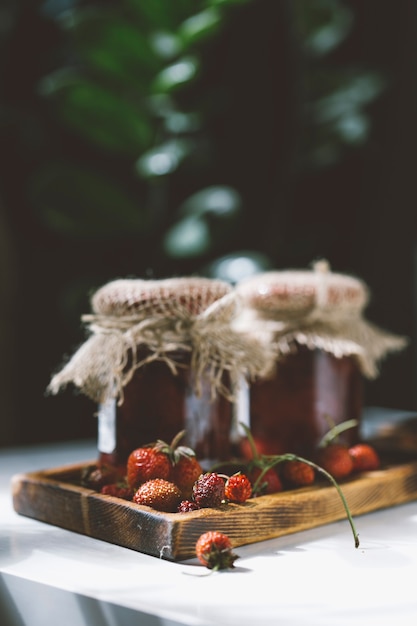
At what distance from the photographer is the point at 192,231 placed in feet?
A: 5.43

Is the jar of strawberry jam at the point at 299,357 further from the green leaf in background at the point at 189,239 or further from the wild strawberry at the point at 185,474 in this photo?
the green leaf in background at the point at 189,239

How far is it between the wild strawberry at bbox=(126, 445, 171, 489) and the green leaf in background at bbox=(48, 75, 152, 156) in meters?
0.99

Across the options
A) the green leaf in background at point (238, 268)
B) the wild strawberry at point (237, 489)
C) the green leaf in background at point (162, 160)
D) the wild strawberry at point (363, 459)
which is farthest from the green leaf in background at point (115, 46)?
the wild strawberry at point (237, 489)

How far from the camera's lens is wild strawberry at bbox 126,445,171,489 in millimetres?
834

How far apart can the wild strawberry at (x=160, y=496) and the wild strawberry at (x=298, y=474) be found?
0.19m

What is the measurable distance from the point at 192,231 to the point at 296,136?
0.52 m

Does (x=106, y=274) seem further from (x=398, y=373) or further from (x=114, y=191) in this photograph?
(x=398, y=373)

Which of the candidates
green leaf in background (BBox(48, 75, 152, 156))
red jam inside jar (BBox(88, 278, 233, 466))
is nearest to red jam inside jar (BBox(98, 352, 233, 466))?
red jam inside jar (BBox(88, 278, 233, 466))

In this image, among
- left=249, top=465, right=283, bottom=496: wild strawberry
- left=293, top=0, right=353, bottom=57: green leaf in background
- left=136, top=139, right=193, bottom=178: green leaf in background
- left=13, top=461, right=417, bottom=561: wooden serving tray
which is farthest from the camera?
left=293, top=0, right=353, bottom=57: green leaf in background

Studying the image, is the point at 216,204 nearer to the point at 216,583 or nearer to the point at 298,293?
the point at 298,293

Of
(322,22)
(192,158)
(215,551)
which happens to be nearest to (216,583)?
(215,551)

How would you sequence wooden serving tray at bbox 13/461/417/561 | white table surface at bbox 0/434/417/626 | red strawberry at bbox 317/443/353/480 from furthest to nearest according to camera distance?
red strawberry at bbox 317/443/353/480, wooden serving tray at bbox 13/461/417/561, white table surface at bbox 0/434/417/626

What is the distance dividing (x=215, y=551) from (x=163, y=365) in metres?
0.28

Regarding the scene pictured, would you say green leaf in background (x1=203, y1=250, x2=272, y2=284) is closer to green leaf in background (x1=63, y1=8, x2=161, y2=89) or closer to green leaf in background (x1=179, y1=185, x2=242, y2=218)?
green leaf in background (x1=179, y1=185, x2=242, y2=218)
